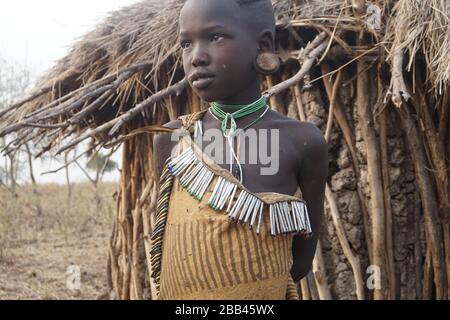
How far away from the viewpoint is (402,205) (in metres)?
4.29

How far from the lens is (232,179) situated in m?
1.86

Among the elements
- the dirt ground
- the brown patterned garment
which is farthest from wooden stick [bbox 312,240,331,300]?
the dirt ground

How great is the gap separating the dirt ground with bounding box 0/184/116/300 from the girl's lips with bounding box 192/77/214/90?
4463 millimetres

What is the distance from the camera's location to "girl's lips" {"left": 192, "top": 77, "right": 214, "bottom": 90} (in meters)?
1.90

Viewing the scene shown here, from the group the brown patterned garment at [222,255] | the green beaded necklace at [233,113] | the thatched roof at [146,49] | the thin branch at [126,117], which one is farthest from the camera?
the thatched roof at [146,49]

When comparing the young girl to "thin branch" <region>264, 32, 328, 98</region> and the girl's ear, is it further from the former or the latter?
"thin branch" <region>264, 32, 328, 98</region>

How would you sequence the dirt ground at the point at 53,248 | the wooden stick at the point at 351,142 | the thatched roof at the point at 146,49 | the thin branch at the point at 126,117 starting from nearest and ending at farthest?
the thin branch at the point at 126,117 → the thatched roof at the point at 146,49 → the wooden stick at the point at 351,142 → the dirt ground at the point at 53,248

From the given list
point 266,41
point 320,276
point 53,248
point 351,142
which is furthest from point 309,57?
point 53,248

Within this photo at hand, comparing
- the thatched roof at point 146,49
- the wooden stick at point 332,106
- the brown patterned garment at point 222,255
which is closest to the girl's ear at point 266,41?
the brown patterned garment at point 222,255

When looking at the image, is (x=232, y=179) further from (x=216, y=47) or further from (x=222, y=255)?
(x=216, y=47)

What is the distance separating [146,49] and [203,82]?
289cm

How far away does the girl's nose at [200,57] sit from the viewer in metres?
1.88

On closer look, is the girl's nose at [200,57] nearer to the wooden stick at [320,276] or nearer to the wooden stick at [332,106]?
the wooden stick at [332,106]

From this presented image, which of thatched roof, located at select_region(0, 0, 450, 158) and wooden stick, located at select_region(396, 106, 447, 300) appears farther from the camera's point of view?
wooden stick, located at select_region(396, 106, 447, 300)
